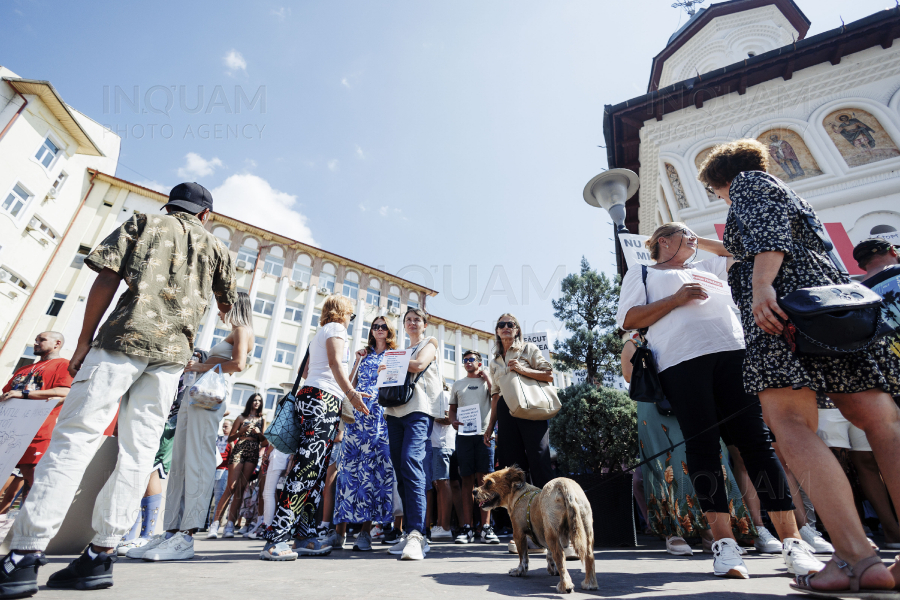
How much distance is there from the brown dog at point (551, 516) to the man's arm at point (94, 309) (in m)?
2.43

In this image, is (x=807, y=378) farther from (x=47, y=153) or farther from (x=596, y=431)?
(x=47, y=153)

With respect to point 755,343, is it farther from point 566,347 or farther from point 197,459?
point 566,347

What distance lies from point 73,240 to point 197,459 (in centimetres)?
2789

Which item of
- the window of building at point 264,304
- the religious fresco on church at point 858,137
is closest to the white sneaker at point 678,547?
the religious fresco on church at point 858,137

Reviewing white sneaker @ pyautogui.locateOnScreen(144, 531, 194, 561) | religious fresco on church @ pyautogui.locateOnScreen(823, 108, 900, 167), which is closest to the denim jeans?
white sneaker @ pyautogui.locateOnScreen(144, 531, 194, 561)

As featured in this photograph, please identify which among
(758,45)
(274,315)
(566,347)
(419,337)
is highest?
(758,45)

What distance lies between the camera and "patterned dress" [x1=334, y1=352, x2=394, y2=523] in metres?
4.38

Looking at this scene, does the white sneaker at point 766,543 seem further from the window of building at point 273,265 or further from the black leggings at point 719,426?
the window of building at point 273,265

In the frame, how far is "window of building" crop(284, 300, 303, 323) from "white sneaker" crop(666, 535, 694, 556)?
28.5 metres

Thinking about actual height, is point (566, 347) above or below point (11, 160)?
below

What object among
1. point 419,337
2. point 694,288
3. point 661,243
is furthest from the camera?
point 419,337

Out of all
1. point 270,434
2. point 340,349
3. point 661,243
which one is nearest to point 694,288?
point 661,243

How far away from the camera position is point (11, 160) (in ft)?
63.6

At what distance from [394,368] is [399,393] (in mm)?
230
